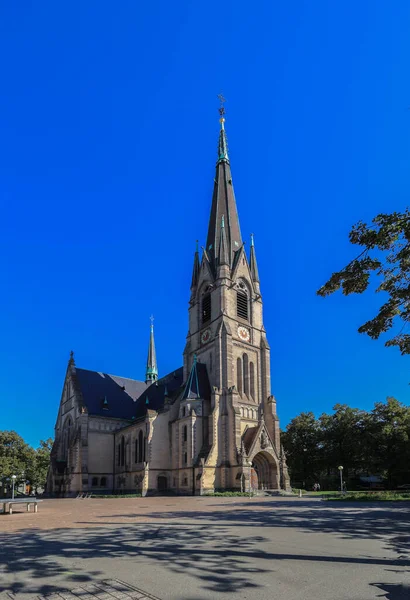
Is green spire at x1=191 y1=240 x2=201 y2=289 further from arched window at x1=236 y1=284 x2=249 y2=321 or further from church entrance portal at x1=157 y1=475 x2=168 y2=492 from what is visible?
church entrance portal at x1=157 y1=475 x2=168 y2=492

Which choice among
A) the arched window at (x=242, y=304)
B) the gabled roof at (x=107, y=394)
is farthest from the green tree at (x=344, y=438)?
the gabled roof at (x=107, y=394)

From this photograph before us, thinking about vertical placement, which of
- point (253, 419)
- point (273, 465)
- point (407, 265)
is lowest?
point (273, 465)

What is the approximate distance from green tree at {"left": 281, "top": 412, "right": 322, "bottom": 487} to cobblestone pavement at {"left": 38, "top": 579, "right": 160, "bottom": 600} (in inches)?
2311

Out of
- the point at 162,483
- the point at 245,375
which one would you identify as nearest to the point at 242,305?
the point at 245,375

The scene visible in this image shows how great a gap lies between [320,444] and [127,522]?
50.3 m

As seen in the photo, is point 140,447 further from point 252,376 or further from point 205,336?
point 252,376

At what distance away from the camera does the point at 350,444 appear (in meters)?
56.1

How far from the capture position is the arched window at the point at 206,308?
188 feet

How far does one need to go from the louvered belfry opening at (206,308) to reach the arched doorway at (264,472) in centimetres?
1754

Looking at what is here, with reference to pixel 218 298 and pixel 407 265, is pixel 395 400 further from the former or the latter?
pixel 407 265

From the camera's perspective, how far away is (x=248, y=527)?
14.4 meters

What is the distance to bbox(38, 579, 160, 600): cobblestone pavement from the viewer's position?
6.52 metres

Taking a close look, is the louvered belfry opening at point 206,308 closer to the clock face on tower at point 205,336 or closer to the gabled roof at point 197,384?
the clock face on tower at point 205,336

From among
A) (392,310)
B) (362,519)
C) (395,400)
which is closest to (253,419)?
(395,400)
